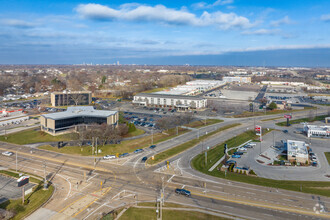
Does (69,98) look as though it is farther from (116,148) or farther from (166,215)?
(166,215)

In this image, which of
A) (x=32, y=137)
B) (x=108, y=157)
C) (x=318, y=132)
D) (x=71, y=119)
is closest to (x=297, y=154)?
(x=318, y=132)

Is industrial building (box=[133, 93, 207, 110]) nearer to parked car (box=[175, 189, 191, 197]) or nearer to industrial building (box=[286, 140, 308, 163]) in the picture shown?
industrial building (box=[286, 140, 308, 163])

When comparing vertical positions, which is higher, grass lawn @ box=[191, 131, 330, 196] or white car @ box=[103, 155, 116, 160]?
white car @ box=[103, 155, 116, 160]

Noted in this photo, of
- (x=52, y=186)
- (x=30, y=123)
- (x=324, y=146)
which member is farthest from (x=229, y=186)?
(x=30, y=123)


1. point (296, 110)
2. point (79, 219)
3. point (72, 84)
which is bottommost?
point (79, 219)

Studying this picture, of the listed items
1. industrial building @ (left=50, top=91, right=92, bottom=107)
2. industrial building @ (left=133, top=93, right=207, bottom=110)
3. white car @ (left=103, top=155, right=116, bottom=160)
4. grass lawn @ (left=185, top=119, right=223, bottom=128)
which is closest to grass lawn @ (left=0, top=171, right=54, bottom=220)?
white car @ (left=103, top=155, right=116, bottom=160)

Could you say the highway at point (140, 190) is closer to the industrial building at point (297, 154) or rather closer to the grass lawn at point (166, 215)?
the grass lawn at point (166, 215)

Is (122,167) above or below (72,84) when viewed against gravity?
below

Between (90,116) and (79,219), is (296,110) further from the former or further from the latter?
(79,219)
